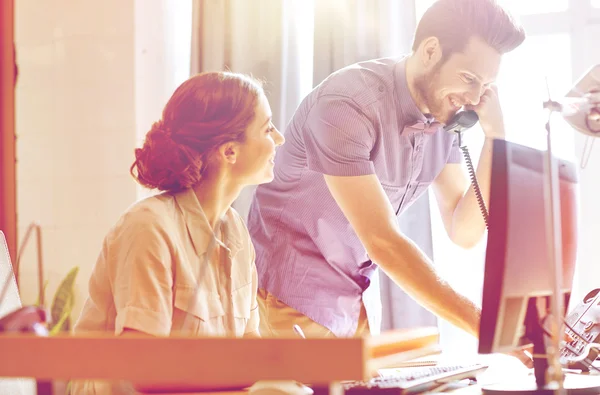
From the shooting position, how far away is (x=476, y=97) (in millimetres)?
1771

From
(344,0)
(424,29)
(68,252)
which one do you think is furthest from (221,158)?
(68,252)

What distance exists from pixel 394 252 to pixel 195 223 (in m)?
0.41

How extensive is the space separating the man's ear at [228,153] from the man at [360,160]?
20cm

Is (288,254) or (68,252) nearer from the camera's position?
(288,254)

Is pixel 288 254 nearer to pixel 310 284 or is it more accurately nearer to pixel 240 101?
pixel 310 284

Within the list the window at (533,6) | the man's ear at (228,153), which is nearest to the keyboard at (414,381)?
the man's ear at (228,153)

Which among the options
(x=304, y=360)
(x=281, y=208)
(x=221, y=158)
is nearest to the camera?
(x=304, y=360)

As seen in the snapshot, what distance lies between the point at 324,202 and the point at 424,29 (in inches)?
18.9

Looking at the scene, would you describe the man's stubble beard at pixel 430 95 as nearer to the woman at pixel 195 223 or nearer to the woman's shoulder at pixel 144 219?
the woman at pixel 195 223

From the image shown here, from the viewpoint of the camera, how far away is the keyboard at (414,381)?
1.09 m

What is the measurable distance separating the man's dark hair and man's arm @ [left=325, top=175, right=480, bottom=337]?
396 millimetres

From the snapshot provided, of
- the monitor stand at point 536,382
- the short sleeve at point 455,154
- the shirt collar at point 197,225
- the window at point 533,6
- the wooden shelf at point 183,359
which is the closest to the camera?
the wooden shelf at point 183,359

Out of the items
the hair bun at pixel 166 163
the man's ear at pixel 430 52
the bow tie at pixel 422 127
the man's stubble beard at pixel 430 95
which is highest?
the man's ear at pixel 430 52

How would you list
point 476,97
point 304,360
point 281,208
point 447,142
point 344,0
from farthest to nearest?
point 344,0 → point 447,142 → point 281,208 → point 476,97 → point 304,360
